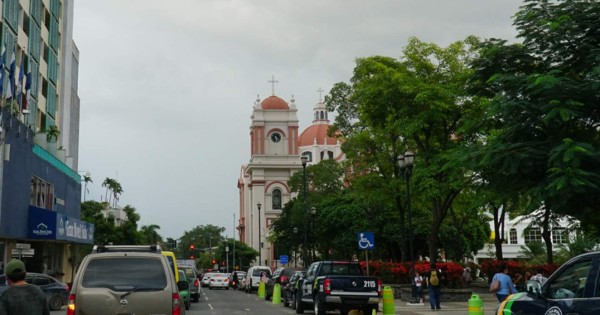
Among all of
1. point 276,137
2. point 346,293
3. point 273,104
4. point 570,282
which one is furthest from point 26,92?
point 273,104

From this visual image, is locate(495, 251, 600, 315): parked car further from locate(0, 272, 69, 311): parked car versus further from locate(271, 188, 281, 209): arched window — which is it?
locate(271, 188, 281, 209): arched window

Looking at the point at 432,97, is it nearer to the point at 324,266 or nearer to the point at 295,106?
the point at 324,266

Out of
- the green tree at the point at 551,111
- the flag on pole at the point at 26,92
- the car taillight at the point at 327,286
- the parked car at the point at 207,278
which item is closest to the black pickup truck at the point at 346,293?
the car taillight at the point at 327,286

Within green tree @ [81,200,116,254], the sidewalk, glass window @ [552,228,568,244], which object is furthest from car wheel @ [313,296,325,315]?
green tree @ [81,200,116,254]

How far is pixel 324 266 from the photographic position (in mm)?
23938

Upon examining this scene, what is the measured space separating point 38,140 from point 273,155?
6921 cm

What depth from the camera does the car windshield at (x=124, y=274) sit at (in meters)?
10.9

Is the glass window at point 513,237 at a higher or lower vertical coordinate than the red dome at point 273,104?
lower

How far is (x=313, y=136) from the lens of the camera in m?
119

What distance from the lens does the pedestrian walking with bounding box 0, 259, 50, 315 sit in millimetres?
7363

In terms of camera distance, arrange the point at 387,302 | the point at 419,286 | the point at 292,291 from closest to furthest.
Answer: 1. the point at 387,302
2. the point at 292,291
3. the point at 419,286

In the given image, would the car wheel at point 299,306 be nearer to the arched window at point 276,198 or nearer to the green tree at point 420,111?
the green tree at point 420,111

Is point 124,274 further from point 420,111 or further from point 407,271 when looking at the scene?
point 407,271

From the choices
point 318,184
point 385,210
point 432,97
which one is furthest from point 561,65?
point 318,184
